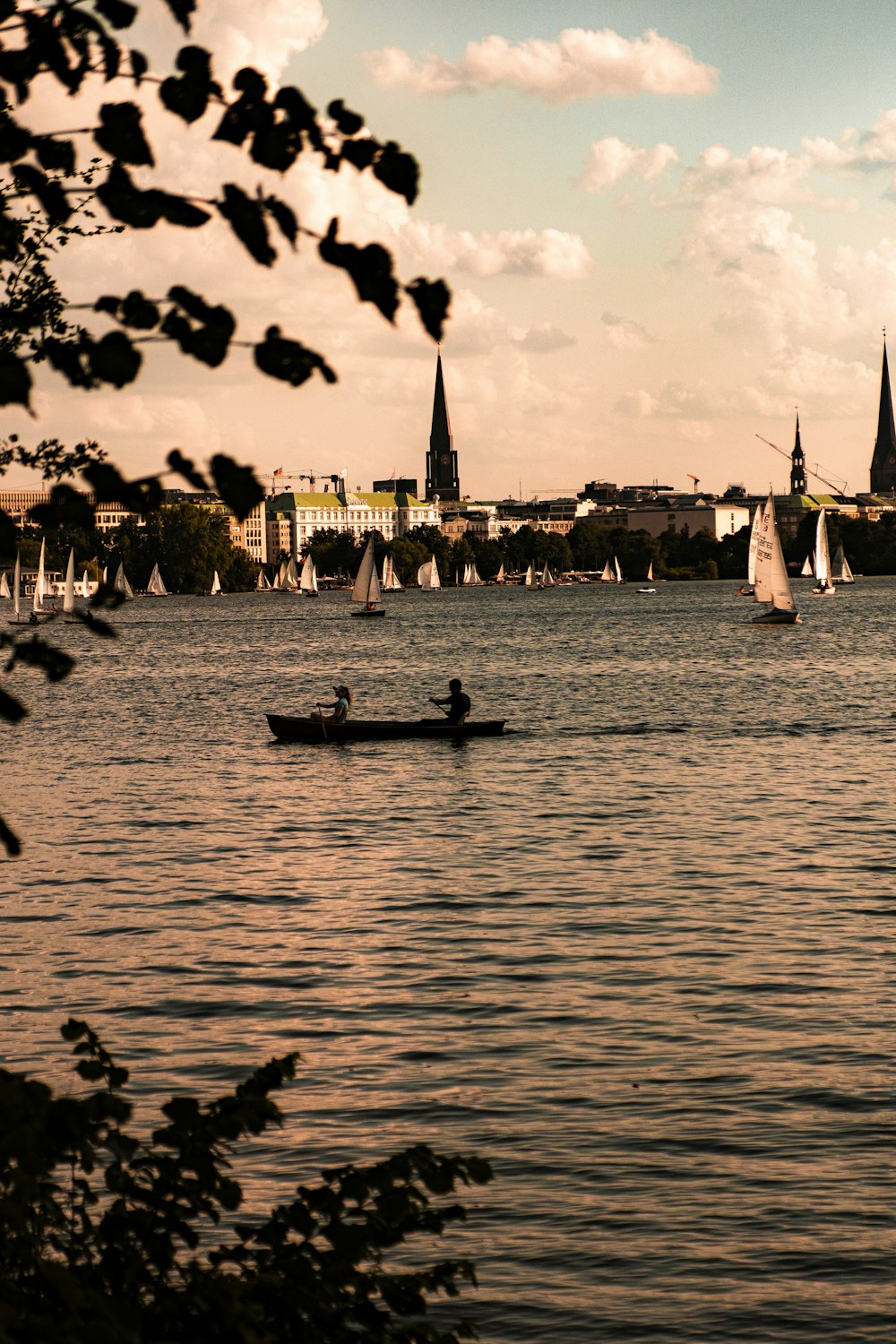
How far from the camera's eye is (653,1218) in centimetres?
1456

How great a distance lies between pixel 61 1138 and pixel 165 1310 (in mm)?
1168

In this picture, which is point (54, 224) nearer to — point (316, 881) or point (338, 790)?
point (316, 881)

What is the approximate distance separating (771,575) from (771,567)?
1540 millimetres

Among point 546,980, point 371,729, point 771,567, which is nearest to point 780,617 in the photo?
point 771,567

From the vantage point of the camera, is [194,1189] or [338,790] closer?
[194,1189]

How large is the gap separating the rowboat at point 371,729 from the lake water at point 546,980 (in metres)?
0.58

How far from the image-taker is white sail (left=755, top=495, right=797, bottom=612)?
11250 centimetres

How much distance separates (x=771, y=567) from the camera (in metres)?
119

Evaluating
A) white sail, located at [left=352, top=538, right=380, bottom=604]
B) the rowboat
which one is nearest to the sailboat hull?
white sail, located at [left=352, top=538, right=380, bottom=604]

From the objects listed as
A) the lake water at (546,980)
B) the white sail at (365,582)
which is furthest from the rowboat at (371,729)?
the white sail at (365,582)

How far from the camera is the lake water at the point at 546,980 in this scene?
46.4 feet

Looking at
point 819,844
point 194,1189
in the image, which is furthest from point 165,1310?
point 819,844

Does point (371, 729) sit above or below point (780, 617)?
below

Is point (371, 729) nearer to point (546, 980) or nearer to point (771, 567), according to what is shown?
point (546, 980)
